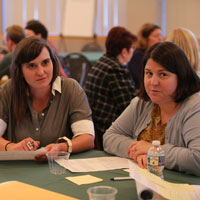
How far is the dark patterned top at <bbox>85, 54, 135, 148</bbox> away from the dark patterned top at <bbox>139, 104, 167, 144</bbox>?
1276 millimetres

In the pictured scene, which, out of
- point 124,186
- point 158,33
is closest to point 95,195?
point 124,186

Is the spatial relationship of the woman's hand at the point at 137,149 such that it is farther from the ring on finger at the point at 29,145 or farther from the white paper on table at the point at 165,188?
the ring on finger at the point at 29,145

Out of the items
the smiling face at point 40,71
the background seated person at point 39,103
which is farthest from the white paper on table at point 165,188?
the smiling face at point 40,71

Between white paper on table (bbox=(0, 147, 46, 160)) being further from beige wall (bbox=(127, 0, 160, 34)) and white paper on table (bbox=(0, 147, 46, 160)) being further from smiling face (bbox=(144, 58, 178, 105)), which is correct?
beige wall (bbox=(127, 0, 160, 34))

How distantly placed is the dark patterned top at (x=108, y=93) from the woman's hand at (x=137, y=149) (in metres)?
1.46

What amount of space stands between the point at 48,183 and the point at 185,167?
63 centimetres

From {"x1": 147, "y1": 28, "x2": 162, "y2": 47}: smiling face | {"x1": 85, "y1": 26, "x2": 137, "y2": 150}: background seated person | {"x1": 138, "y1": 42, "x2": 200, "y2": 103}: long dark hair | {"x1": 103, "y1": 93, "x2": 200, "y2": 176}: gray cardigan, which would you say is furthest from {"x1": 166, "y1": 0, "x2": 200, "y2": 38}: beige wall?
{"x1": 138, "y1": 42, "x2": 200, "y2": 103}: long dark hair

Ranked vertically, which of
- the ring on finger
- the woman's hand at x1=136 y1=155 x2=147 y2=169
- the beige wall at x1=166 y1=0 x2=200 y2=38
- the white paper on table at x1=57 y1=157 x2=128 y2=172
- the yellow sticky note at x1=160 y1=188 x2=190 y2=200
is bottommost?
the white paper on table at x1=57 y1=157 x2=128 y2=172

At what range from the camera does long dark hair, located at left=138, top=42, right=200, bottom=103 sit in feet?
6.32

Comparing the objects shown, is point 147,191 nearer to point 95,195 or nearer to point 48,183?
point 95,195

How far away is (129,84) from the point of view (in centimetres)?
355

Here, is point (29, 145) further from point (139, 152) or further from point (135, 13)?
point (135, 13)

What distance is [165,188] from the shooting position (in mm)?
1385

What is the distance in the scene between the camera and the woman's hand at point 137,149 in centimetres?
189
